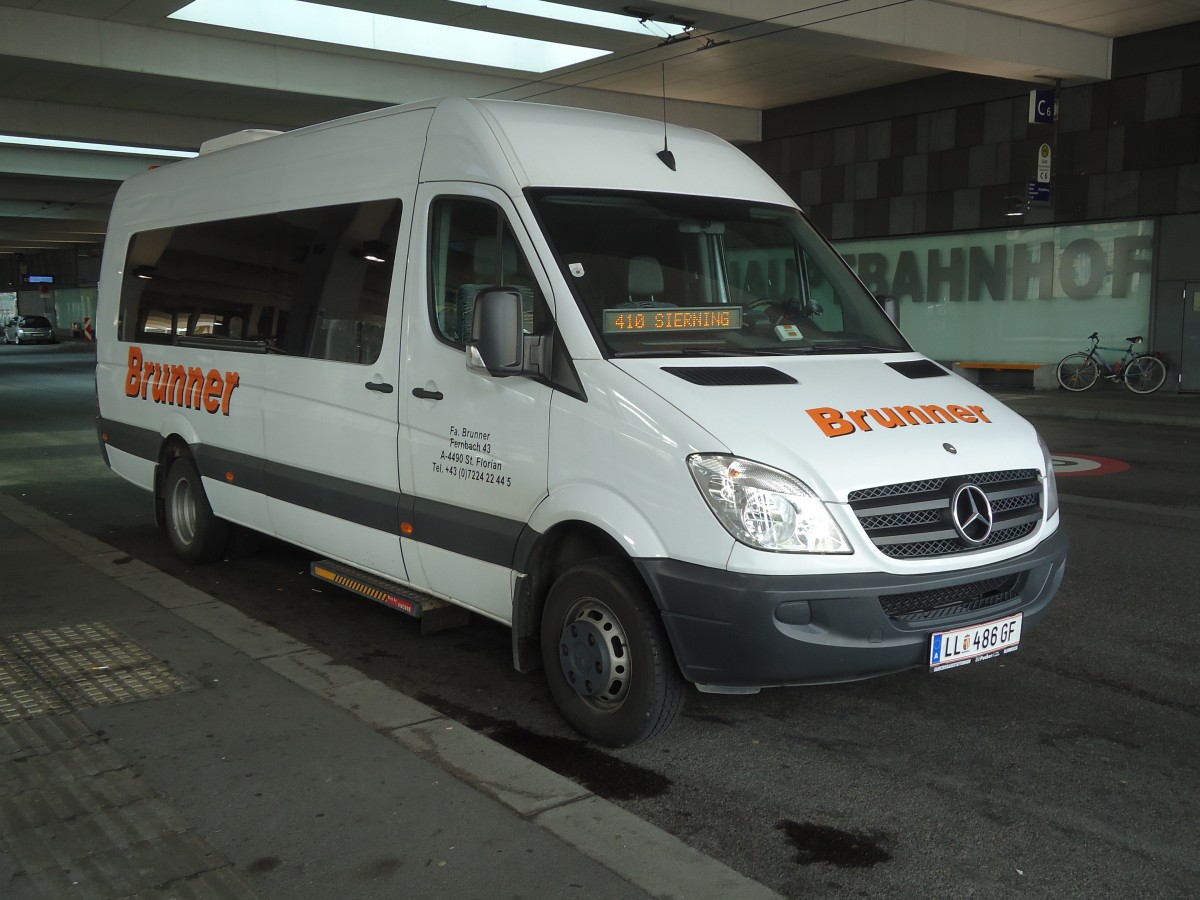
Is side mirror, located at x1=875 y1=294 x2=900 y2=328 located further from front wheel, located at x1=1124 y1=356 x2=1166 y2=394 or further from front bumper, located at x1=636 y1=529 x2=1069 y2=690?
front wheel, located at x1=1124 y1=356 x2=1166 y2=394

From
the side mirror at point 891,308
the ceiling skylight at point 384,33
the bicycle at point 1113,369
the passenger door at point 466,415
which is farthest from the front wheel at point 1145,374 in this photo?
the passenger door at point 466,415

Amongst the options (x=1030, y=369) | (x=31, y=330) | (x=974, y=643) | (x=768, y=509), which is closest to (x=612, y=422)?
(x=768, y=509)

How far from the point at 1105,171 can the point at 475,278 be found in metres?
20.0

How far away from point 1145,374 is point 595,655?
19.9 m

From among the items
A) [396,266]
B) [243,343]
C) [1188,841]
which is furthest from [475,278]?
[1188,841]

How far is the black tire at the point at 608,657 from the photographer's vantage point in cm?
427

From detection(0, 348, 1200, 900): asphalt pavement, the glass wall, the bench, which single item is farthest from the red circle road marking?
the glass wall

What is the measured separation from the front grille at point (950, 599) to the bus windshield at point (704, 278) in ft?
4.11

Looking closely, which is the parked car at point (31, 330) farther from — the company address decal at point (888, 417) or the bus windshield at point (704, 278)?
the company address decal at point (888, 417)

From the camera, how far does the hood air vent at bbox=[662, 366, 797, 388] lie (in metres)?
4.39

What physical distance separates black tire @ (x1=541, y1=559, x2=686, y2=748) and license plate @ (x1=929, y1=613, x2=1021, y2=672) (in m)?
0.95

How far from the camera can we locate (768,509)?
4020mm

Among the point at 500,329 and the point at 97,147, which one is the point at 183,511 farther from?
the point at 97,147

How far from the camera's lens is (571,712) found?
4.63 m
